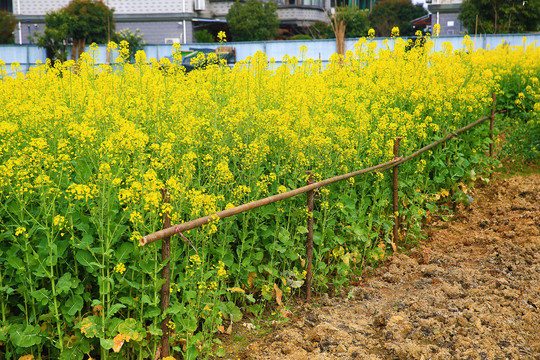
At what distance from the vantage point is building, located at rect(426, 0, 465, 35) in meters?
41.1

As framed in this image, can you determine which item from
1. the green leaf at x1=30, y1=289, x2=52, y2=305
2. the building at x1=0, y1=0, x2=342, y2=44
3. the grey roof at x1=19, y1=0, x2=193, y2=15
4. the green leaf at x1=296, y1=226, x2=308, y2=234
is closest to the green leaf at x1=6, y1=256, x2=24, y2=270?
the green leaf at x1=30, y1=289, x2=52, y2=305

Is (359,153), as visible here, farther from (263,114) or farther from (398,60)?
(398,60)

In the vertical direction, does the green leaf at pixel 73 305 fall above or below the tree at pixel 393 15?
below

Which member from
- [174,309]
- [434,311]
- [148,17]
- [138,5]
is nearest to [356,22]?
[148,17]

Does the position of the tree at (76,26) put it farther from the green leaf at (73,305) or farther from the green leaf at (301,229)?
the green leaf at (73,305)

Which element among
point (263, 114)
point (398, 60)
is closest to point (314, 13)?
point (398, 60)

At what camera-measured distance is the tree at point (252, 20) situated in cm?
4125

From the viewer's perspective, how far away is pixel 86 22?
110 feet

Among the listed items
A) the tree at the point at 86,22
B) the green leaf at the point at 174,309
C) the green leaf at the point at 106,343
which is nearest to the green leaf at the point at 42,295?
the green leaf at the point at 106,343

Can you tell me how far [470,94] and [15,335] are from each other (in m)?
6.05

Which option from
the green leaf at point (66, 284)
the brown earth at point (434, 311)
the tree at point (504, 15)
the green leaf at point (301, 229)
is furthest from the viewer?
the tree at point (504, 15)

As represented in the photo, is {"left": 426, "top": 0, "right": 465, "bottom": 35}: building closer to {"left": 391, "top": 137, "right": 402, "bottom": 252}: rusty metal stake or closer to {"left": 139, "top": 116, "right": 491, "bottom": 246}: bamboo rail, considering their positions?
{"left": 139, "top": 116, "right": 491, "bottom": 246}: bamboo rail

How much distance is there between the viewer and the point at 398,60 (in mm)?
7566

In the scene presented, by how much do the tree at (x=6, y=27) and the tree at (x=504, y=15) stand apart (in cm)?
3161
